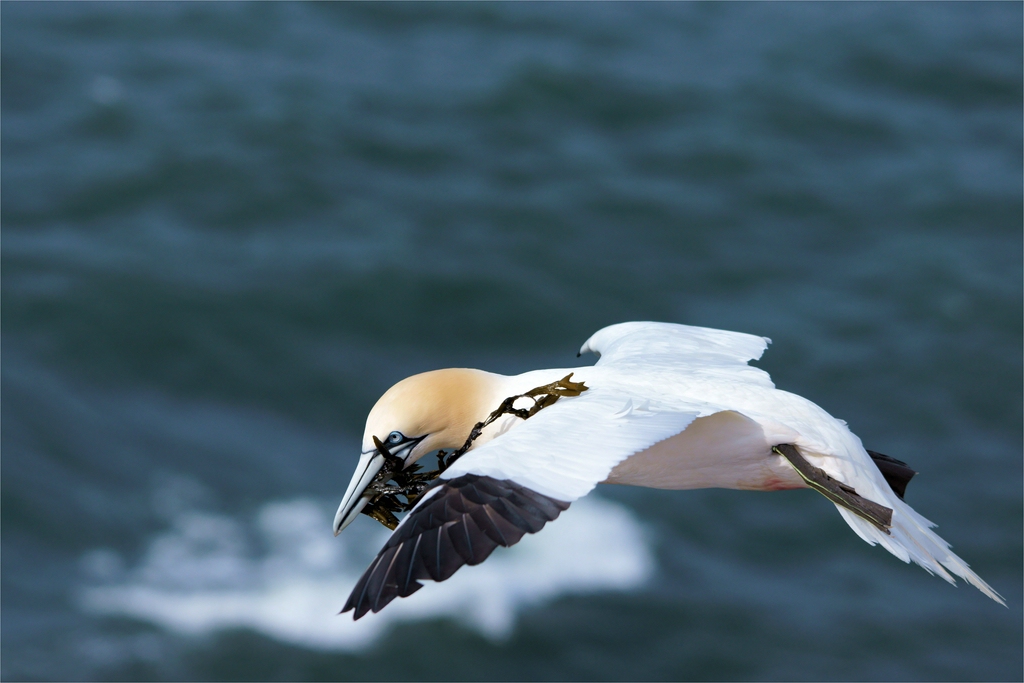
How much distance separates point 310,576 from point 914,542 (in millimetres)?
17748

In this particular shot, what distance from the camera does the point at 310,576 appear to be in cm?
2311

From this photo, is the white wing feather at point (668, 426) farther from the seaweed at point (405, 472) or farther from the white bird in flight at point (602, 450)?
the seaweed at point (405, 472)

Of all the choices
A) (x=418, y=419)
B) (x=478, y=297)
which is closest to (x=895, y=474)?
(x=418, y=419)

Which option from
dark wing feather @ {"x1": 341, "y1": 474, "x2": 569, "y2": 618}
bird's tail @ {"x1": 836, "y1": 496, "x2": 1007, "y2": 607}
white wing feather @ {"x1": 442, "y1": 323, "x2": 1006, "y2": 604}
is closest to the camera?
dark wing feather @ {"x1": 341, "y1": 474, "x2": 569, "y2": 618}

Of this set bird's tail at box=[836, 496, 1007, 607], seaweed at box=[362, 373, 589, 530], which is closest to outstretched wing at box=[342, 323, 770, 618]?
seaweed at box=[362, 373, 589, 530]

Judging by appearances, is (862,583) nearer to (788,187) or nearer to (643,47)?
(788,187)

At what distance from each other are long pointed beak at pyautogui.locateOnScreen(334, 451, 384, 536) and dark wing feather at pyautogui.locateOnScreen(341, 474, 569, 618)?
3.56ft

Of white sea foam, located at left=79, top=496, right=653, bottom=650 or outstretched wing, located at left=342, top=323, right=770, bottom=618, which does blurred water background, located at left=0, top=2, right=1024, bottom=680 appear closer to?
white sea foam, located at left=79, top=496, right=653, bottom=650

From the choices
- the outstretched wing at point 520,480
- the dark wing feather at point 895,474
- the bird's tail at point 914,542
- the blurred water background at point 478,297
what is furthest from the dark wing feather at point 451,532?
the blurred water background at point 478,297

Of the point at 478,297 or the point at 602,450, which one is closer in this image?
the point at 602,450

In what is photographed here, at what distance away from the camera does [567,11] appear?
3344 centimetres

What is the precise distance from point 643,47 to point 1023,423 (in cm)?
1358

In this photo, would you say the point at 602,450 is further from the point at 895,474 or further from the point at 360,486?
the point at 895,474

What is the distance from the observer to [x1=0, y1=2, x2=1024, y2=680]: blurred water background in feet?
75.0
